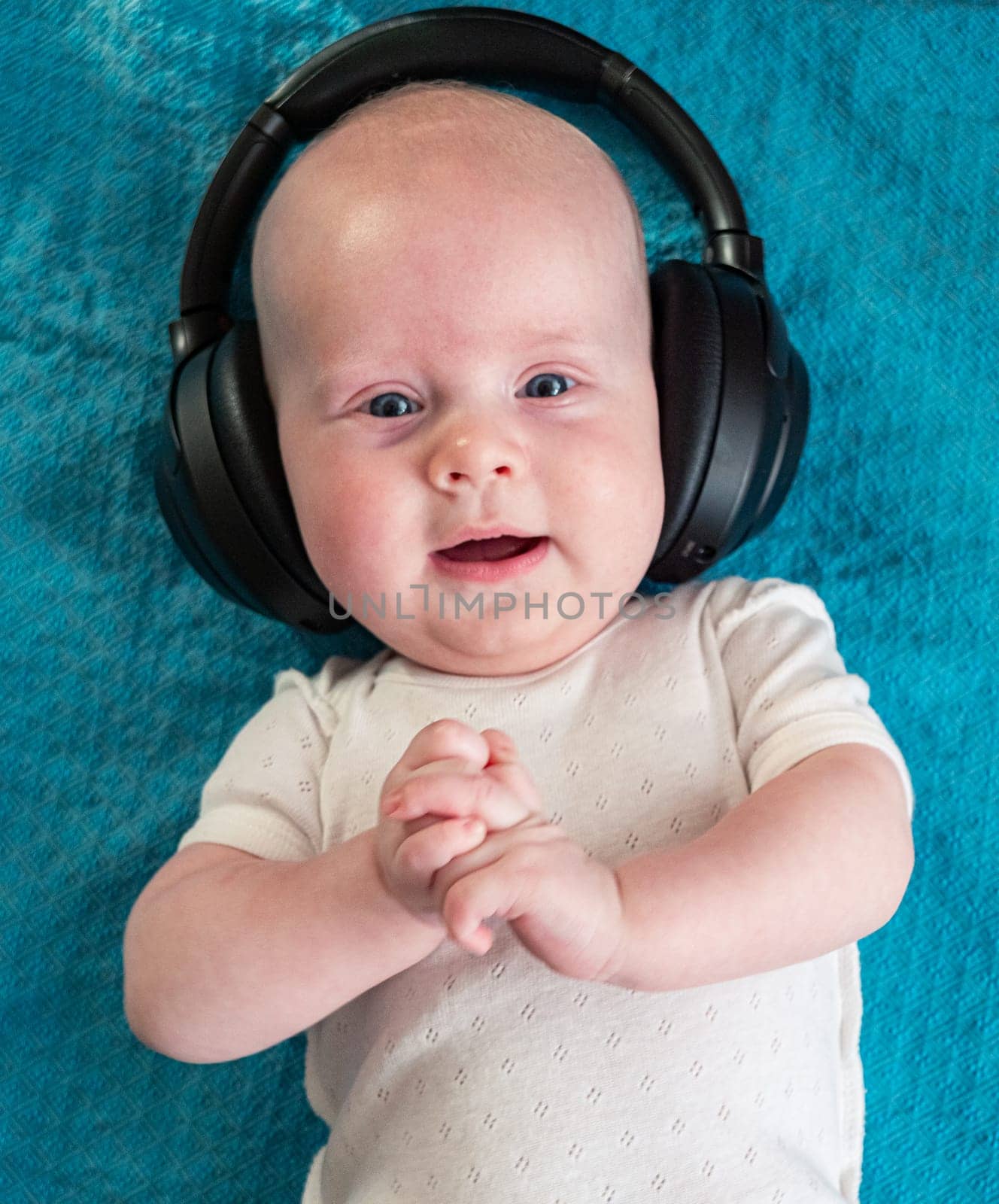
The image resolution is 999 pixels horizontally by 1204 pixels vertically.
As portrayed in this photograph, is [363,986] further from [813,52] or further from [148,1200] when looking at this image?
[813,52]

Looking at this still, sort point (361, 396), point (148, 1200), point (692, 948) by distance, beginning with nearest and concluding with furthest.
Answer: point (692, 948) < point (361, 396) < point (148, 1200)

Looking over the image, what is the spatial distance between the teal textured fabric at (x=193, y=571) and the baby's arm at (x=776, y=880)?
293 millimetres

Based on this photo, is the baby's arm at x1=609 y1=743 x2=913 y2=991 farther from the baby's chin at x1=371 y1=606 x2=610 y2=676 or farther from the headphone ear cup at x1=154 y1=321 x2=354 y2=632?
the headphone ear cup at x1=154 y1=321 x2=354 y2=632

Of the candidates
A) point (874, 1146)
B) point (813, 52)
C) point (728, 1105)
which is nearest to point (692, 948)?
point (728, 1105)

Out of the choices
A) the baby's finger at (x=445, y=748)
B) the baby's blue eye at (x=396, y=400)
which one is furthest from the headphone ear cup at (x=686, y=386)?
the baby's finger at (x=445, y=748)

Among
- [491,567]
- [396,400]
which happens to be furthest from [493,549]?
[396,400]

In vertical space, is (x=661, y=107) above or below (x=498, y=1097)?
above

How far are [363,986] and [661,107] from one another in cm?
89

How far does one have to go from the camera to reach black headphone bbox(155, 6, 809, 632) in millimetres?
1078

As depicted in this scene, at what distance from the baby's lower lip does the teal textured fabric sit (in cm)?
33

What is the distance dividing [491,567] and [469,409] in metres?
0.14

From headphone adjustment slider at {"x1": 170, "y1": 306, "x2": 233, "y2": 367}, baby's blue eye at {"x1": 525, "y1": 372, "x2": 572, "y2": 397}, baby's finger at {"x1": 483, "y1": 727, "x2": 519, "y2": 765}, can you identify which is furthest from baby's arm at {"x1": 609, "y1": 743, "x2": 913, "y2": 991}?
headphone adjustment slider at {"x1": 170, "y1": 306, "x2": 233, "y2": 367}

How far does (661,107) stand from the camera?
121 cm

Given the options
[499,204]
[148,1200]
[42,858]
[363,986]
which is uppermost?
[499,204]
